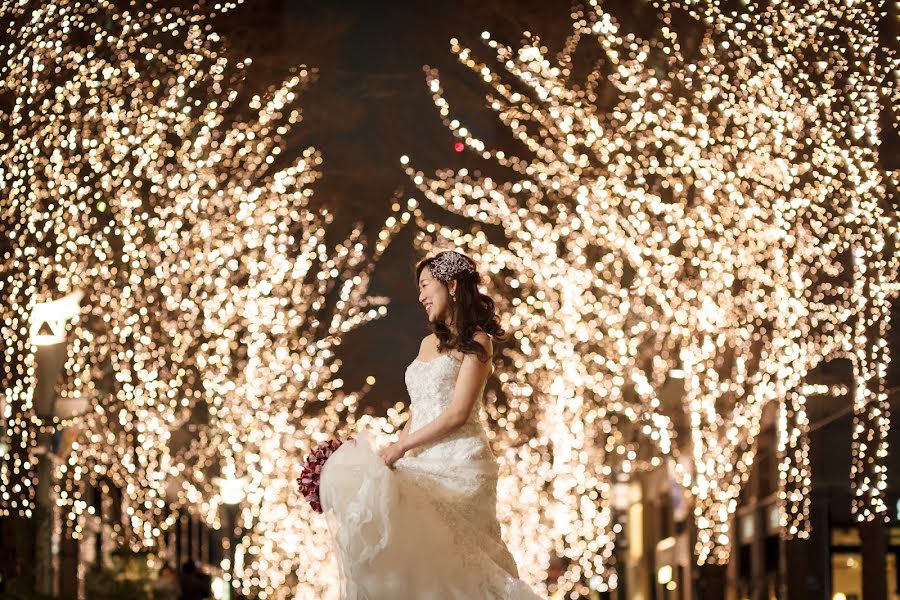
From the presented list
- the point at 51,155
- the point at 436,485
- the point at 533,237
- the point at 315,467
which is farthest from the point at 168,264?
the point at 436,485

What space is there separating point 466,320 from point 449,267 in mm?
271

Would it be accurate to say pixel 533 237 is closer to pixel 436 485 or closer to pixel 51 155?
pixel 51 155

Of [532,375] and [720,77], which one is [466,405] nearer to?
[720,77]

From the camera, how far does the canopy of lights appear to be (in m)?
13.5

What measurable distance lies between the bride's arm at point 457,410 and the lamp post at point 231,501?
18.6m

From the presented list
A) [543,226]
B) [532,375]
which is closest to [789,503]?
[532,375]

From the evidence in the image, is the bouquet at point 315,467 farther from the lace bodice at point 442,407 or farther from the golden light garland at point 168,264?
the golden light garland at point 168,264

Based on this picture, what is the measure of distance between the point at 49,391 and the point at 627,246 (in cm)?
609

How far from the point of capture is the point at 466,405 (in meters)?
7.78

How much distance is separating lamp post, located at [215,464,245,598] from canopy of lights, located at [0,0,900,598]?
18 centimetres

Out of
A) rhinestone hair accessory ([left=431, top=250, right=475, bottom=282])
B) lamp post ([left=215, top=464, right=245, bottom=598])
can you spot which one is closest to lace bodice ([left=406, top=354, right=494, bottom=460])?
rhinestone hair accessory ([left=431, top=250, right=475, bottom=282])

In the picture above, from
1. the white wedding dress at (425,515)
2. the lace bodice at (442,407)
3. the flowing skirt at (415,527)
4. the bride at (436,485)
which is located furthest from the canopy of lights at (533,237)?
the flowing skirt at (415,527)

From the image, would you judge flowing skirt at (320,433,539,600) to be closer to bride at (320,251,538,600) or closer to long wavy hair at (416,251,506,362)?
bride at (320,251,538,600)

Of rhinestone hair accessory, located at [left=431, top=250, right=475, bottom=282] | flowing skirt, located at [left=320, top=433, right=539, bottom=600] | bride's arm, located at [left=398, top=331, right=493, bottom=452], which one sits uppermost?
rhinestone hair accessory, located at [left=431, top=250, right=475, bottom=282]
